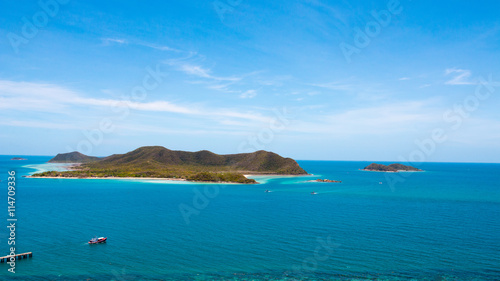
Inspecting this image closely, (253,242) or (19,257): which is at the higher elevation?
(19,257)

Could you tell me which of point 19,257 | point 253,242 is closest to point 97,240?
point 19,257

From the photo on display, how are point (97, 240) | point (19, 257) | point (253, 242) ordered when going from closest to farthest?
1. point (19, 257)
2. point (97, 240)
3. point (253, 242)

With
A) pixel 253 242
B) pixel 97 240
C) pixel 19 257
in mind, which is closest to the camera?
pixel 19 257

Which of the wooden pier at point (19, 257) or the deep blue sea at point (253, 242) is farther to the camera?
the wooden pier at point (19, 257)

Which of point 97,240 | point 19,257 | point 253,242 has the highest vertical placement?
point 97,240

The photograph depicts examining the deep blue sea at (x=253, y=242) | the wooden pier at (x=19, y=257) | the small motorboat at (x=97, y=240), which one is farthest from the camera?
the small motorboat at (x=97, y=240)

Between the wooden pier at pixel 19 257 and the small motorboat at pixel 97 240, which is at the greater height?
the small motorboat at pixel 97 240

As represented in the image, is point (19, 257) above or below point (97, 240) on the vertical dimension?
below

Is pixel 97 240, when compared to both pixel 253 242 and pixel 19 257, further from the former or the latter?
pixel 253 242

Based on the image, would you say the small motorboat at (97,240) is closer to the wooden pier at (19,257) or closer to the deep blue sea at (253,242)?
the deep blue sea at (253,242)

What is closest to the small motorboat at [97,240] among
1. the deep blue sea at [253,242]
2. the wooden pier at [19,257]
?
the deep blue sea at [253,242]

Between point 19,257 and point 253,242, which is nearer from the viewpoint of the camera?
point 19,257
